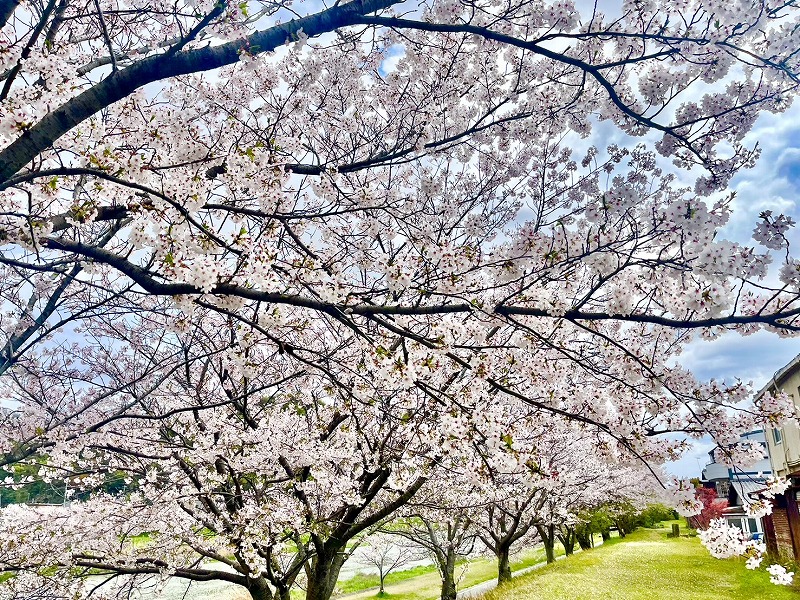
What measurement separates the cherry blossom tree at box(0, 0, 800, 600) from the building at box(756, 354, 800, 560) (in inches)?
624

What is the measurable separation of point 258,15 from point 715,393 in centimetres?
423

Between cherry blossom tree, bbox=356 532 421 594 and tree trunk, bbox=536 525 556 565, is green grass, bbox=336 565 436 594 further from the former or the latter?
tree trunk, bbox=536 525 556 565

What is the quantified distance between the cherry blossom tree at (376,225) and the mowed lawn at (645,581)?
1198cm

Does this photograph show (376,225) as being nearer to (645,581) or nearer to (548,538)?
(645,581)

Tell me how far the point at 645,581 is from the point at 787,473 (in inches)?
255

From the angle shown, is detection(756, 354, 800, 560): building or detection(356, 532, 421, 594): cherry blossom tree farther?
detection(356, 532, 421, 594): cherry blossom tree

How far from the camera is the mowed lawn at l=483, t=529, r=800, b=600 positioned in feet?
48.5

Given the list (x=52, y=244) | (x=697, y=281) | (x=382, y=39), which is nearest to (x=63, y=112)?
(x=52, y=244)

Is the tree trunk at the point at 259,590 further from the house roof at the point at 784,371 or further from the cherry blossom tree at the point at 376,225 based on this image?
the house roof at the point at 784,371

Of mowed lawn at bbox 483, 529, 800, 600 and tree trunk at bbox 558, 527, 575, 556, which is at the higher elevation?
mowed lawn at bbox 483, 529, 800, 600

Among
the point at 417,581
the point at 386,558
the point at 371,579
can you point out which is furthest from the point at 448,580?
the point at 371,579

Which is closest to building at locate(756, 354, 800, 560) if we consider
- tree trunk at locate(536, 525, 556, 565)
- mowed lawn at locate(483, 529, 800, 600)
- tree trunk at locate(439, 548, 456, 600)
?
mowed lawn at locate(483, 529, 800, 600)

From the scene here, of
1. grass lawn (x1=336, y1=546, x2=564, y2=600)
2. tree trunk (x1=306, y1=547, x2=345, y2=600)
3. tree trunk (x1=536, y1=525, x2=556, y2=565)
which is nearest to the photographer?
tree trunk (x1=306, y1=547, x2=345, y2=600)

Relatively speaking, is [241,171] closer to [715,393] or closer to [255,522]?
[715,393]
